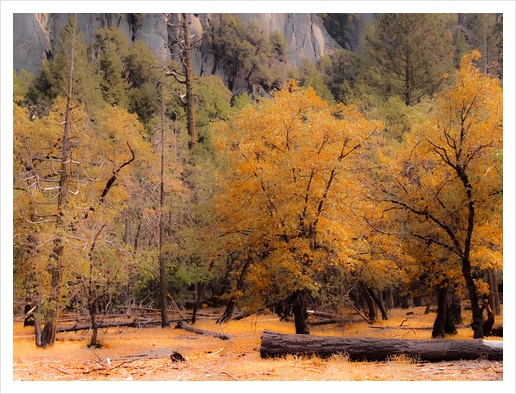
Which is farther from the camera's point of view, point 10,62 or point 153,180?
point 153,180

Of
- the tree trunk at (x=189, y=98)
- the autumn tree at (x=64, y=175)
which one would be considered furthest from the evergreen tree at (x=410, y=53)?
the autumn tree at (x=64, y=175)

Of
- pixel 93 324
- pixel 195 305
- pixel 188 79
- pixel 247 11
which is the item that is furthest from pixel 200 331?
pixel 247 11

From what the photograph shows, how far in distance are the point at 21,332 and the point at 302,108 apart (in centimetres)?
908

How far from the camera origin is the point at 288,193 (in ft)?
47.4

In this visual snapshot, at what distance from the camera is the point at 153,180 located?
17047 mm

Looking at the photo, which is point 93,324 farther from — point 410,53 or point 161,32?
point 410,53

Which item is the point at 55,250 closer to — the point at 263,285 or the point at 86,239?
the point at 86,239

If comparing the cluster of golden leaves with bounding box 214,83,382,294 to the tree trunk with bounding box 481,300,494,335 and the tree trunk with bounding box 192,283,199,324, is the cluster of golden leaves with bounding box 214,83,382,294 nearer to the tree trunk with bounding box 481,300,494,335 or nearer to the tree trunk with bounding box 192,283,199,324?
the tree trunk with bounding box 192,283,199,324

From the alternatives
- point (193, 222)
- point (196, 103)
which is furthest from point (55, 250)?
point (196, 103)

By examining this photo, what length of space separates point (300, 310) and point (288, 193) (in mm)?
3075

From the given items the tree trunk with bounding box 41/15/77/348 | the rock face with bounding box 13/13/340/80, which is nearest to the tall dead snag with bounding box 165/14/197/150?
the rock face with bounding box 13/13/340/80

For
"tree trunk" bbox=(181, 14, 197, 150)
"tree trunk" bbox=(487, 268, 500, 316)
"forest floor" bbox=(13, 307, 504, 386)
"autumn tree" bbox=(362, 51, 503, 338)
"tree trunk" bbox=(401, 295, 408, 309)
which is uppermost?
"tree trunk" bbox=(181, 14, 197, 150)

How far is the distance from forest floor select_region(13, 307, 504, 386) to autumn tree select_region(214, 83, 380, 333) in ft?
5.94

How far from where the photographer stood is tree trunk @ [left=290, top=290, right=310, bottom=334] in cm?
1457
